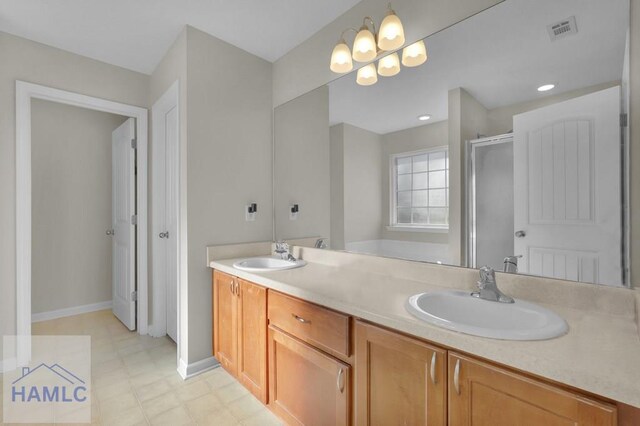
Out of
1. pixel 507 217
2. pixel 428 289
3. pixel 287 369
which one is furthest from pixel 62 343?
pixel 507 217

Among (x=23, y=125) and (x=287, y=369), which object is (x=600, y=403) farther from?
(x=23, y=125)

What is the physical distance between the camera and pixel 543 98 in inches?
46.6

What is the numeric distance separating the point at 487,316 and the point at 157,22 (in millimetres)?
2613

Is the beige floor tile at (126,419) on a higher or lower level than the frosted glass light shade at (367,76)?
lower

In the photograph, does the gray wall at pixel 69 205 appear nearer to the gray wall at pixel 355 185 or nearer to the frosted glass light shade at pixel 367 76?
the gray wall at pixel 355 185

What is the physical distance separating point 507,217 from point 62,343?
135 inches

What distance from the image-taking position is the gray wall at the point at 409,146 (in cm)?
152

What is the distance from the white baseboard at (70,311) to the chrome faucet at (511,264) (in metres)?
3.98

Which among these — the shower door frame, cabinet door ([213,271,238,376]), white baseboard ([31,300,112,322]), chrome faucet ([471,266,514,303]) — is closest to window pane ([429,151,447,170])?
the shower door frame

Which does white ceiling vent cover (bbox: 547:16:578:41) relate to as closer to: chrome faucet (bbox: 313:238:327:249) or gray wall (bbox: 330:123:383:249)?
gray wall (bbox: 330:123:383:249)

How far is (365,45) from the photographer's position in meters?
1.66

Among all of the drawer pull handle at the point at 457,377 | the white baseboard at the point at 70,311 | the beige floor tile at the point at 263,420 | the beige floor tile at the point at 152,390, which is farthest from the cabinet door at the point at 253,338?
the white baseboard at the point at 70,311

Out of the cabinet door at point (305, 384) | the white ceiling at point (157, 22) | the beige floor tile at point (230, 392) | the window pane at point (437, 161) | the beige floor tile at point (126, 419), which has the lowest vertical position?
the beige floor tile at point (230, 392)

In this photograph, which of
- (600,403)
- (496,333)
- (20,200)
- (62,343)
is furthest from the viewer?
(62,343)
